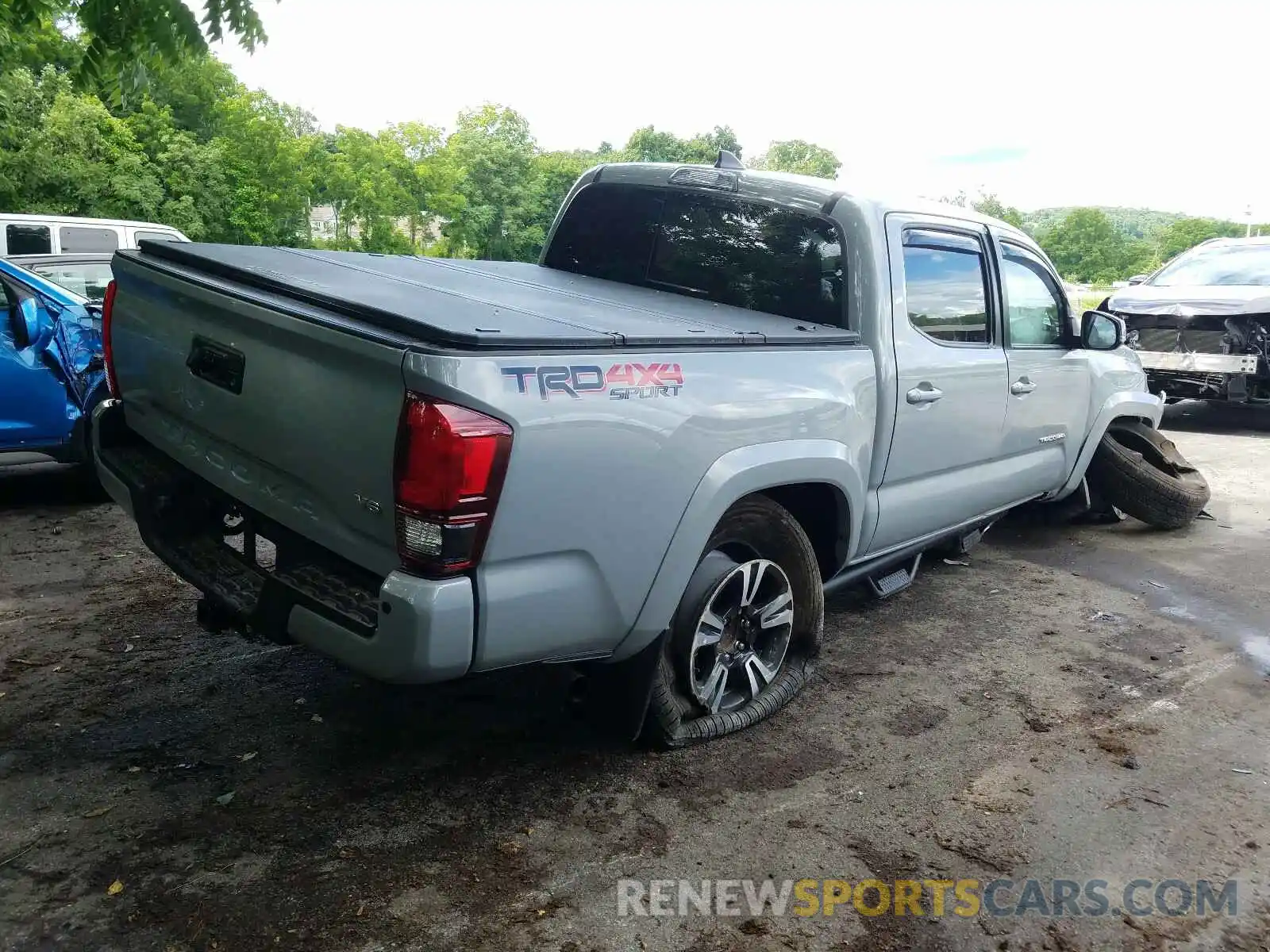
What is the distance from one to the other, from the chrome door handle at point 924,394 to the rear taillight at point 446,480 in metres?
2.03

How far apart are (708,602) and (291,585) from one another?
1263 millimetres

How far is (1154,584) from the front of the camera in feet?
17.8

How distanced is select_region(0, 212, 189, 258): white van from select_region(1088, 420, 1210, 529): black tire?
36.9 ft

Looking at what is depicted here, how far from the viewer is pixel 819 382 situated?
3398 millimetres

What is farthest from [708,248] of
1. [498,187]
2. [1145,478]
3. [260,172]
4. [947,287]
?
[498,187]

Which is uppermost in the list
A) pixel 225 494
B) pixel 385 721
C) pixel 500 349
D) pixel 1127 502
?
pixel 500 349

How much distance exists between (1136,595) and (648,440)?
3.64 meters

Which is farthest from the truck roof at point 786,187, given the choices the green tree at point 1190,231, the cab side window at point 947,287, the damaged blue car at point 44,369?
the green tree at point 1190,231

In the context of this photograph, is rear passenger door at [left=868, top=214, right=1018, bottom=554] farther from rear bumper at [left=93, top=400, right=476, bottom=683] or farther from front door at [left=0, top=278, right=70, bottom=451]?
front door at [left=0, top=278, right=70, bottom=451]

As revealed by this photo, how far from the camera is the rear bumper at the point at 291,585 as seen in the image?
2.43 meters

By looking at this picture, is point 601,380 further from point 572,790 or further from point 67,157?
point 67,157

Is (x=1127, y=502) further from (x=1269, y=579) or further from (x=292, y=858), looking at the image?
(x=292, y=858)

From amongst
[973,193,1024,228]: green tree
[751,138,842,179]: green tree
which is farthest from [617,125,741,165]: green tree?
[973,193,1024,228]: green tree

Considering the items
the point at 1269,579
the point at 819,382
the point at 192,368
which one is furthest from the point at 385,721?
the point at 1269,579
